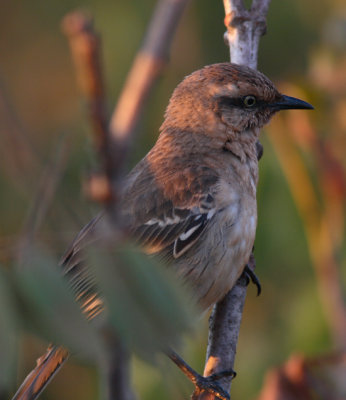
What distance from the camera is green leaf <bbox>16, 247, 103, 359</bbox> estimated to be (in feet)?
5.16

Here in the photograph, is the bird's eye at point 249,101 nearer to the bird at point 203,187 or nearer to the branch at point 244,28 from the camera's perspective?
the bird at point 203,187

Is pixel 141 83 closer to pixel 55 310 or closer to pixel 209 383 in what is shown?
pixel 55 310

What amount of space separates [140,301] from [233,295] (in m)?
2.88

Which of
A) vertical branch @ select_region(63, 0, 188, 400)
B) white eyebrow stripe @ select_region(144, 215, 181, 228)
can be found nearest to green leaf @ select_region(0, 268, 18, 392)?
vertical branch @ select_region(63, 0, 188, 400)

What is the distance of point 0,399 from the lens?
→ 5.06 ft

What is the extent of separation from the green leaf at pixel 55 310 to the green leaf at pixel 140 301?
2.9 inches

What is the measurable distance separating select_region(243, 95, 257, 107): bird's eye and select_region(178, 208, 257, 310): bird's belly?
816mm

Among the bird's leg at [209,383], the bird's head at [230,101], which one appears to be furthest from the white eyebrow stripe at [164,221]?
the bird's leg at [209,383]

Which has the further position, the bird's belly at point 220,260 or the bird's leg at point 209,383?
the bird's belly at point 220,260

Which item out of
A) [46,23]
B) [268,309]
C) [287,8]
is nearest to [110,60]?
[46,23]

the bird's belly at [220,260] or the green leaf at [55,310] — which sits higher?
the green leaf at [55,310]

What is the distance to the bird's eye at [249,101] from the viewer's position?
15.7 ft

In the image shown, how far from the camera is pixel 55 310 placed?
5.29ft

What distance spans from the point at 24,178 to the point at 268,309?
4.92 m
